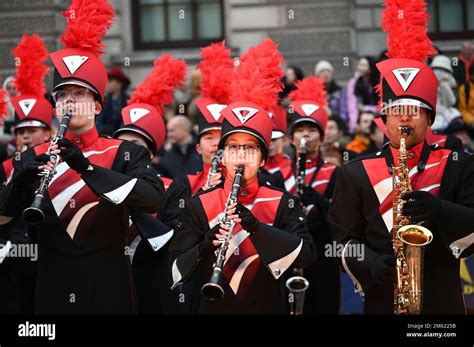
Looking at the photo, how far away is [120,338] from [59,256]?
1.07m

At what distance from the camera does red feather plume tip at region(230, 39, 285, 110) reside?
8.09 m

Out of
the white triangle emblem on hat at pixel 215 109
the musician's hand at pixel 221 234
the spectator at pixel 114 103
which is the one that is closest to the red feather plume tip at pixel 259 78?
the musician's hand at pixel 221 234

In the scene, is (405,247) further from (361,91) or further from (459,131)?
(361,91)

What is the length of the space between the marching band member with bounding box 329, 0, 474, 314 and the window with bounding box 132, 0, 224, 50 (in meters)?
10.8

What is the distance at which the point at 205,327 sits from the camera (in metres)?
6.56

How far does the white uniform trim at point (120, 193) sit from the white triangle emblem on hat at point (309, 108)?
14.1ft

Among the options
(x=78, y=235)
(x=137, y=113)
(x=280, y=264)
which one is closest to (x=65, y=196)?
(x=78, y=235)

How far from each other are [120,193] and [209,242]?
0.58 meters

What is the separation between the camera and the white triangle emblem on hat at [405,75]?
7254mm

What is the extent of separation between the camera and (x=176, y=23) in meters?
18.2

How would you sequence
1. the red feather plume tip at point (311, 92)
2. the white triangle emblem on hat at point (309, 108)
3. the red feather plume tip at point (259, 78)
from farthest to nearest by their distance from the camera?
1. the red feather plume tip at point (311, 92)
2. the white triangle emblem on hat at point (309, 108)
3. the red feather plume tip at point (259, 78)

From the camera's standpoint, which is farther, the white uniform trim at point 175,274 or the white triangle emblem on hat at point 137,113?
the white triangle emblem on hat at point 137,113

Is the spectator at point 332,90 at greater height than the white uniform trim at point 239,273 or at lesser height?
greater

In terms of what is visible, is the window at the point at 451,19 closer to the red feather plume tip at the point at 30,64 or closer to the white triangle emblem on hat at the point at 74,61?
the red feather plume tip at the point at 30,64
